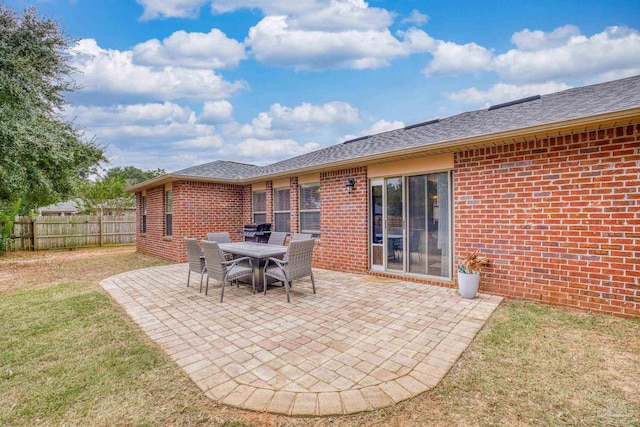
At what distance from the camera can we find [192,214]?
9266mm

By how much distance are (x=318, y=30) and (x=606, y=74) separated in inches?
387

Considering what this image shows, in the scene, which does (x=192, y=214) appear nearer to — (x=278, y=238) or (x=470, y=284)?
(x=278, y=238)

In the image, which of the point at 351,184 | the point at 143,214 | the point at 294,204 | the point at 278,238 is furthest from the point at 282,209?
the point at 143,214

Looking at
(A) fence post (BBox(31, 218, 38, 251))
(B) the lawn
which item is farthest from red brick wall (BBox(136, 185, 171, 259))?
(B) the lawn

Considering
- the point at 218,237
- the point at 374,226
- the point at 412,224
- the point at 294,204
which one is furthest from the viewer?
the point at 294,204

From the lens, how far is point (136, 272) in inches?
291

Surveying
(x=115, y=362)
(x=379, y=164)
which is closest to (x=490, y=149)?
(x=379, y=164)

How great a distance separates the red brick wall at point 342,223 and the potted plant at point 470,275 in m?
2.37

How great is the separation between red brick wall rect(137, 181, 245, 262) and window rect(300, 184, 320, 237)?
3155 mm

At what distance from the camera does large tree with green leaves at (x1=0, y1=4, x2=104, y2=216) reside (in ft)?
25.5

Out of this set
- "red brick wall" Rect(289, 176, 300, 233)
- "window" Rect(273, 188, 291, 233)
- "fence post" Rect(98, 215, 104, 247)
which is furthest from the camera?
"fence post" Rect(98, 215, 104, 247)

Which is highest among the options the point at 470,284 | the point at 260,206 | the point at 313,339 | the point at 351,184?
the point at 351,184

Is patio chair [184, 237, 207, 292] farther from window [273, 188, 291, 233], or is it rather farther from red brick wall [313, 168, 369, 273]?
window [273, 188, 291, 233]

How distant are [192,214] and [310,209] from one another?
4.00 m
